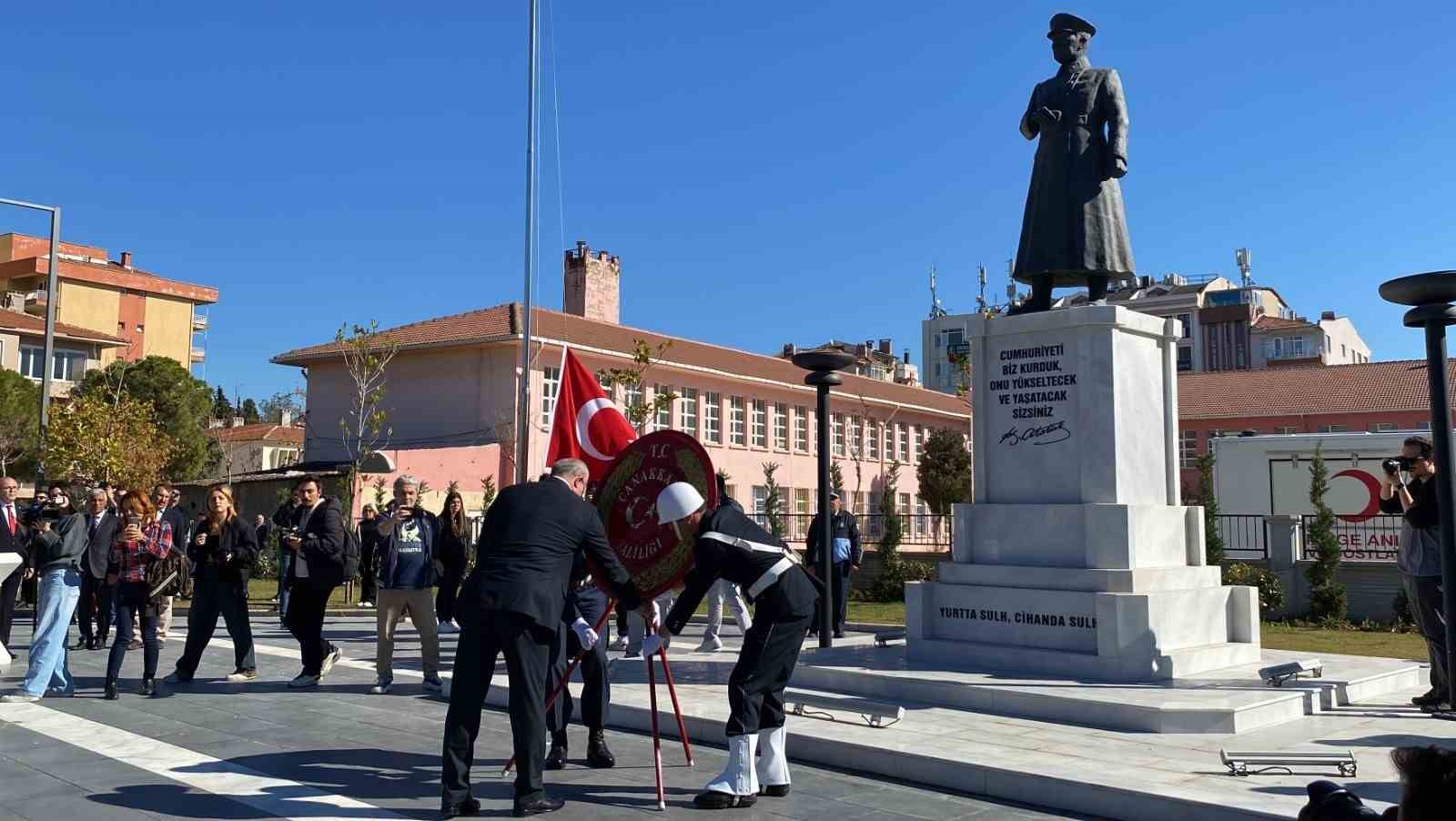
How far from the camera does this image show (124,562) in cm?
1053

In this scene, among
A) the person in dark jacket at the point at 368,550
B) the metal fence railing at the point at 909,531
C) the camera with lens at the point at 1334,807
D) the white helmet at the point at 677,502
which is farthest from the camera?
the metal fence railing at the point at 909,531

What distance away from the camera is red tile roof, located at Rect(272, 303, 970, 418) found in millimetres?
40719

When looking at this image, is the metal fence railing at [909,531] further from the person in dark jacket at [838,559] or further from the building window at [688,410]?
the person in dark jacket at [838,559]

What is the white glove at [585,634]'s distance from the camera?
7.33 meters

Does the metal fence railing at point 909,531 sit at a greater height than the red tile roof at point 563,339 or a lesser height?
lesser

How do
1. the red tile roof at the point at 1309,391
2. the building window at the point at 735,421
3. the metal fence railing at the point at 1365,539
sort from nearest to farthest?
the metal fence railing at the point at 1365,539 < the building window at the point at 735,421 < the red tile roof at the point at 1309,391

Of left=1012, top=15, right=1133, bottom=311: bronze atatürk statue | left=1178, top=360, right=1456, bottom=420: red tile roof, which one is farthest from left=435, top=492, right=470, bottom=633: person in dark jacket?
left=1178, top=360, right=1456, bottom=420: red tile roof

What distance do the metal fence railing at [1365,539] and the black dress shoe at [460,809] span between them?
1850cm

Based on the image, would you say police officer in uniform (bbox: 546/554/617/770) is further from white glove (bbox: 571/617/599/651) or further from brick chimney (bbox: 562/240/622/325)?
brick chimney (bbox: 562/240/622/325)

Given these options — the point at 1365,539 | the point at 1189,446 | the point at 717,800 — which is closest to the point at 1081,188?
the point at 717,800

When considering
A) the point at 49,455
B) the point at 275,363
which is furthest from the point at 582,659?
the point at 275,363

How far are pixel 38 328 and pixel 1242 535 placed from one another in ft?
179

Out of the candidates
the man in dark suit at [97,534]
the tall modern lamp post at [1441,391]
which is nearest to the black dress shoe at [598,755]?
the man in dark suit at [97,534]

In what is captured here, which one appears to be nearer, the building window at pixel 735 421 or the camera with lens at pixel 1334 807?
the camera with lens at pixel 1334 807
